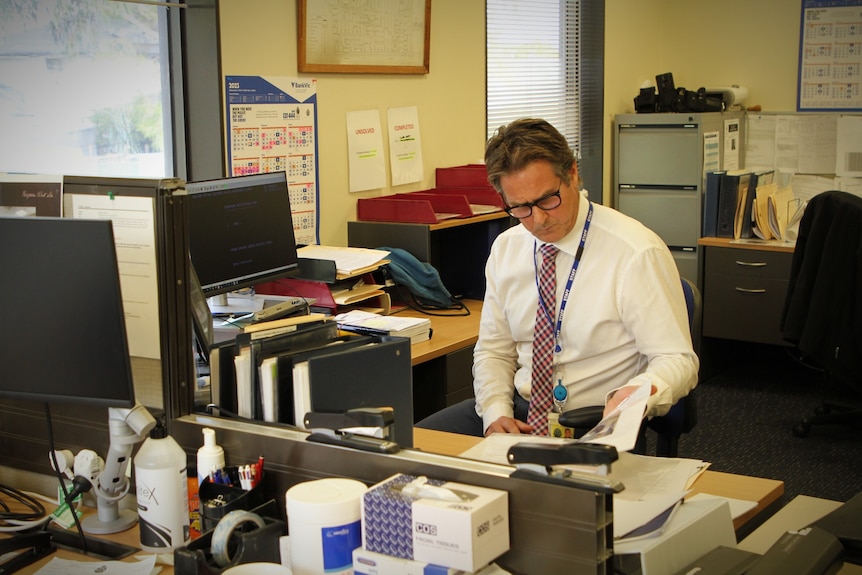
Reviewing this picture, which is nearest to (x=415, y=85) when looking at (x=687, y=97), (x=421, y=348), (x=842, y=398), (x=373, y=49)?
(x=373, y=49)

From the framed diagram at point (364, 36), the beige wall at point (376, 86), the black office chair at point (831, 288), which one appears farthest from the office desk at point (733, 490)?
the black office chair at point (831, 288)

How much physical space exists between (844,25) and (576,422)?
12.8 feet

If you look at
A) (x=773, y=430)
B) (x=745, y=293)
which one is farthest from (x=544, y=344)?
(x=745, y=293)

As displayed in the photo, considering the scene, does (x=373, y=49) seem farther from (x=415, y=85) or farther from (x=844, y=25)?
(x=844, y=25)

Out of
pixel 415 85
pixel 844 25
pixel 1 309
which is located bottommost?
pixel 1 309

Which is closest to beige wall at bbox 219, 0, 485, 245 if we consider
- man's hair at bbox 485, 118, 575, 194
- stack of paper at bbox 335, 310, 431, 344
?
stack of paper at bbox 335, 310, 431, 344

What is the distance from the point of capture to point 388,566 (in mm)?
1209

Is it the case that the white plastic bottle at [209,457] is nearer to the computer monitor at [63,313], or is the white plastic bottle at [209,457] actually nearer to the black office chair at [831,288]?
the computer monitor at [63,313]

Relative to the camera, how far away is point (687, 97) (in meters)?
5.06

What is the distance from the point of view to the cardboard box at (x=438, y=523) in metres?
1.15

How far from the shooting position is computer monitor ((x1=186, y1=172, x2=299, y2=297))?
8.59 ft

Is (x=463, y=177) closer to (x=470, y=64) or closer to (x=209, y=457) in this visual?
(x=470, y=64)

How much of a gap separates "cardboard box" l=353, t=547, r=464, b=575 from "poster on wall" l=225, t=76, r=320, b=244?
6.95ft

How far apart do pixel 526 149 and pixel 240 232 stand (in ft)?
3.19
